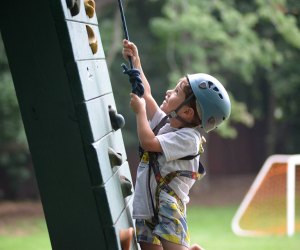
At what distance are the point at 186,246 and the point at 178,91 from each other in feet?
1.85

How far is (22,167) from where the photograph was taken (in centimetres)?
1291

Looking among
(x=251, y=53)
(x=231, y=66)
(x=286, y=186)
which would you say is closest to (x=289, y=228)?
(x=286, y=186)

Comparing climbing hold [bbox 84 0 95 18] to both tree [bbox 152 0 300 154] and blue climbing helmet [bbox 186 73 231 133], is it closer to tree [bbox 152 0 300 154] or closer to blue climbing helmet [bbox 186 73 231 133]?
blue climbing helmet [bbox 186 73 231 133]

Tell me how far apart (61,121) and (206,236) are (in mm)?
8164

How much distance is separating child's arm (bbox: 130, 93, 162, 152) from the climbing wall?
19 centimetres

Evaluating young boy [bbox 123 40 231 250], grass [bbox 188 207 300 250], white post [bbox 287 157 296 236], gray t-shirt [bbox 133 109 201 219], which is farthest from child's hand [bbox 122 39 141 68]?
grass [bbox 188 207 300 250]

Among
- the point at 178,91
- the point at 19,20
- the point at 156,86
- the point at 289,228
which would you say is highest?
the point at 19,20

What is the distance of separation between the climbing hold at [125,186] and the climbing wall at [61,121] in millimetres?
333

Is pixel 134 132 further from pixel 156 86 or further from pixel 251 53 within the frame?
pixel 251 53

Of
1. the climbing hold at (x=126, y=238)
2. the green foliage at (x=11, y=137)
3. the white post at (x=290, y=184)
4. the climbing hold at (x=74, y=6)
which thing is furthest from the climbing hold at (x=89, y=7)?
the green foliage at (x=11, y=137)

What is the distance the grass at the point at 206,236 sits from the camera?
8.78 meters

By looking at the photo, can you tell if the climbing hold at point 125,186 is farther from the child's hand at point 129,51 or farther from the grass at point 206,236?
the grass at point 206,236

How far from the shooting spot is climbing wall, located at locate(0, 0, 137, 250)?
197 centimetres

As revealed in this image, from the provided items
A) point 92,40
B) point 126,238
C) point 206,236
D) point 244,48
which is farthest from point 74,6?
point 244,48
